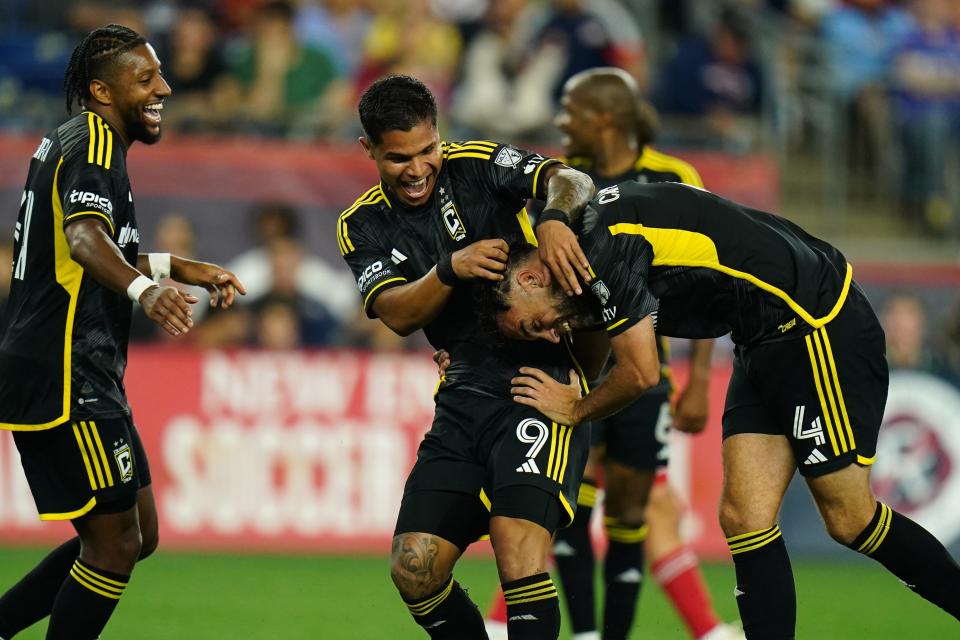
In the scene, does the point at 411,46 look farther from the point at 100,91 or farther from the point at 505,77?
the point at 100,91

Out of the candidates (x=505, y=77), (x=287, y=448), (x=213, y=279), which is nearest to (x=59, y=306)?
(x=213, y=279)

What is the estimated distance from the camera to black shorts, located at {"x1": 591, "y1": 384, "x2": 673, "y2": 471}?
717 centimetres

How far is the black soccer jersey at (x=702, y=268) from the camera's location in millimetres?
5348

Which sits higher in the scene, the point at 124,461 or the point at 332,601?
the point at 124,461

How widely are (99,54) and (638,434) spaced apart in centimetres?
313

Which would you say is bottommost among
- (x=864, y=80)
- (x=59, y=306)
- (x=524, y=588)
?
(x=524, y=588)

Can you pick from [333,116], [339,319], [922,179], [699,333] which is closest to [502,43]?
[333,116]

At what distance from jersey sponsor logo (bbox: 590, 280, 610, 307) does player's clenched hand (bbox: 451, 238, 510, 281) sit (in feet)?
1.11

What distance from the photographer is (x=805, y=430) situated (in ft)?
19.0

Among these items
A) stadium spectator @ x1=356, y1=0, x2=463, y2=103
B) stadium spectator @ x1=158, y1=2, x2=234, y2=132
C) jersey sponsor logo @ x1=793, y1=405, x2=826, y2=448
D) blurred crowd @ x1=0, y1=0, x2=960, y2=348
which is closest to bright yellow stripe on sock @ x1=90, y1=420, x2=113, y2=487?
jersey sponsor logo @ x1=793, y1=405, x2=826, y2=448

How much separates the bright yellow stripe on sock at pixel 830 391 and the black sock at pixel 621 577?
1510 mm

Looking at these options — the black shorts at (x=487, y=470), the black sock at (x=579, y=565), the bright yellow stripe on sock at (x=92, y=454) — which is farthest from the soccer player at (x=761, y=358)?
the bright yellow stripe on sock at (x=92, y=454)

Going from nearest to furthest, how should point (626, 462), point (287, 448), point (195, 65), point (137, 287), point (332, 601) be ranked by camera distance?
A: 1. point (137, 287)
2. point (626, 462)
3. point (332, 601)
4. point (287, 448)
5. point (195, 65)

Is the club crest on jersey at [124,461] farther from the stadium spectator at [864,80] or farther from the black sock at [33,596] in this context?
the stadium spectator at [864,80]
